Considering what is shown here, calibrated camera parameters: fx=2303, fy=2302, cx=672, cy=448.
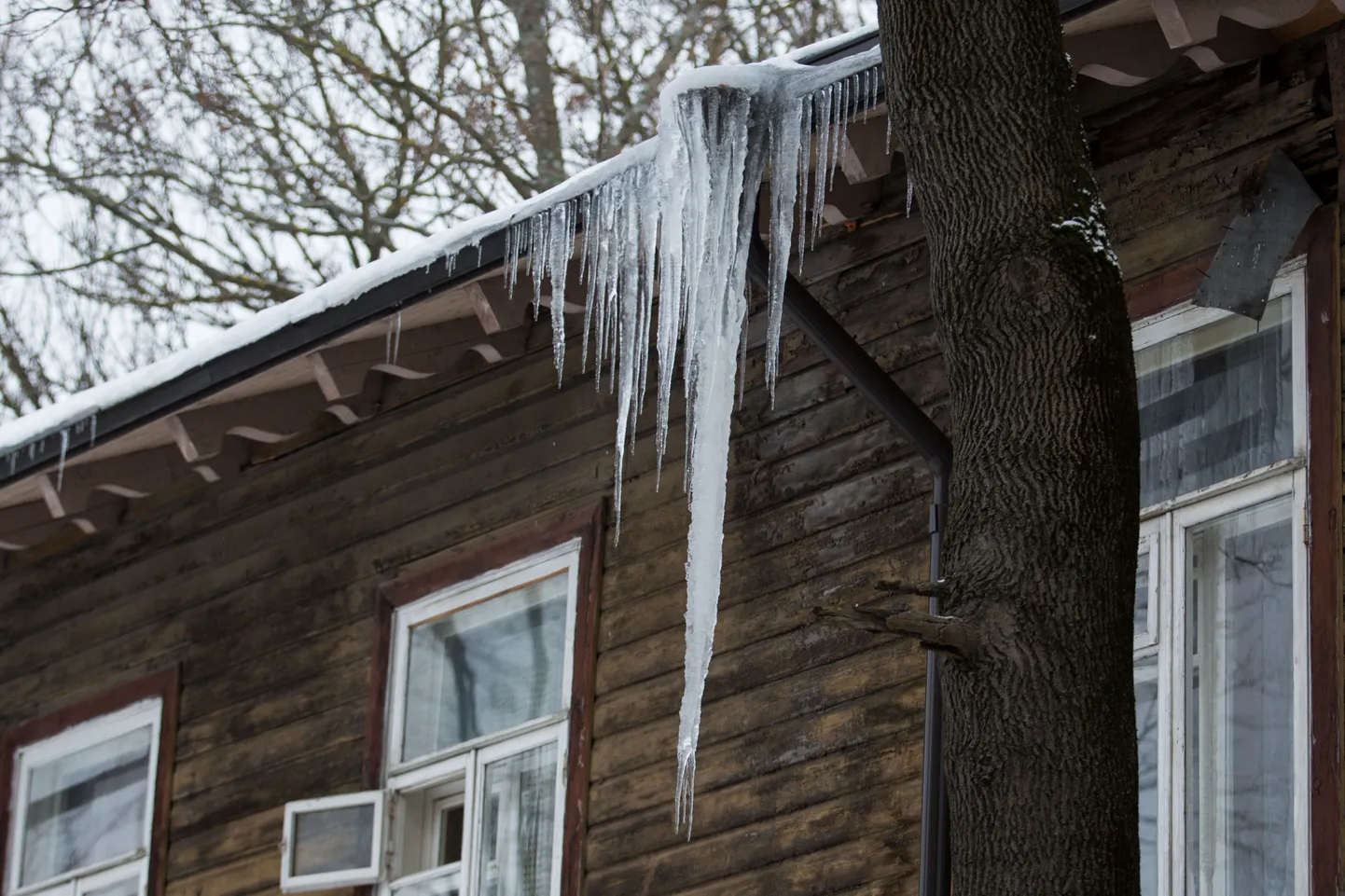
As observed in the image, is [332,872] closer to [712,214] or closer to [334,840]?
[334,840]

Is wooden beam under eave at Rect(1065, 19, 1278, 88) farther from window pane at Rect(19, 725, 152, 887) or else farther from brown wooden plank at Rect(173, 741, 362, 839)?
window pane at Rect(19, 725, 152, 887)

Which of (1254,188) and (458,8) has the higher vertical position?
(458,8)

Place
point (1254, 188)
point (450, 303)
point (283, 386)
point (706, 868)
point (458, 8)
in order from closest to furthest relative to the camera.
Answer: point (1254, 188) → point (706, 868) → point (450, 303) → point (283, 386) → point (458, 8)

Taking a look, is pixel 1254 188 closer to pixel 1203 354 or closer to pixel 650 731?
pixel 1203 354

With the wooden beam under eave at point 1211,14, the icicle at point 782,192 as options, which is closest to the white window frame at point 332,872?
the icicle at point 782,192

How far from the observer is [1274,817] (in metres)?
4.88

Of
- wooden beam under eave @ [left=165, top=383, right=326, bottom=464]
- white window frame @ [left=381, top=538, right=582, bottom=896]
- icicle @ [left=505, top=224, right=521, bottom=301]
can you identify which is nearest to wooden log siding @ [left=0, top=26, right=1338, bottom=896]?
white window frame @ [left=381, top=538, right=582, bottom=896]

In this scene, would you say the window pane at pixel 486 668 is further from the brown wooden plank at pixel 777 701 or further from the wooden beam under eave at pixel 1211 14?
the wooden beam under eave at pixel 1211 14

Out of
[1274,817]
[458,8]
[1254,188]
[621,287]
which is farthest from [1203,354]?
[458,8]

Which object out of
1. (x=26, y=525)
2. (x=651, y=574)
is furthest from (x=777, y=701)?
(x=26, y=525)

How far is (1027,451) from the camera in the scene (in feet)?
12.1

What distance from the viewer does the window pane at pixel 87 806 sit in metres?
7.82

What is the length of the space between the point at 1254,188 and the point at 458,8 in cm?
870

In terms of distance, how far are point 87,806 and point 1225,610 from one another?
4.41 meters
